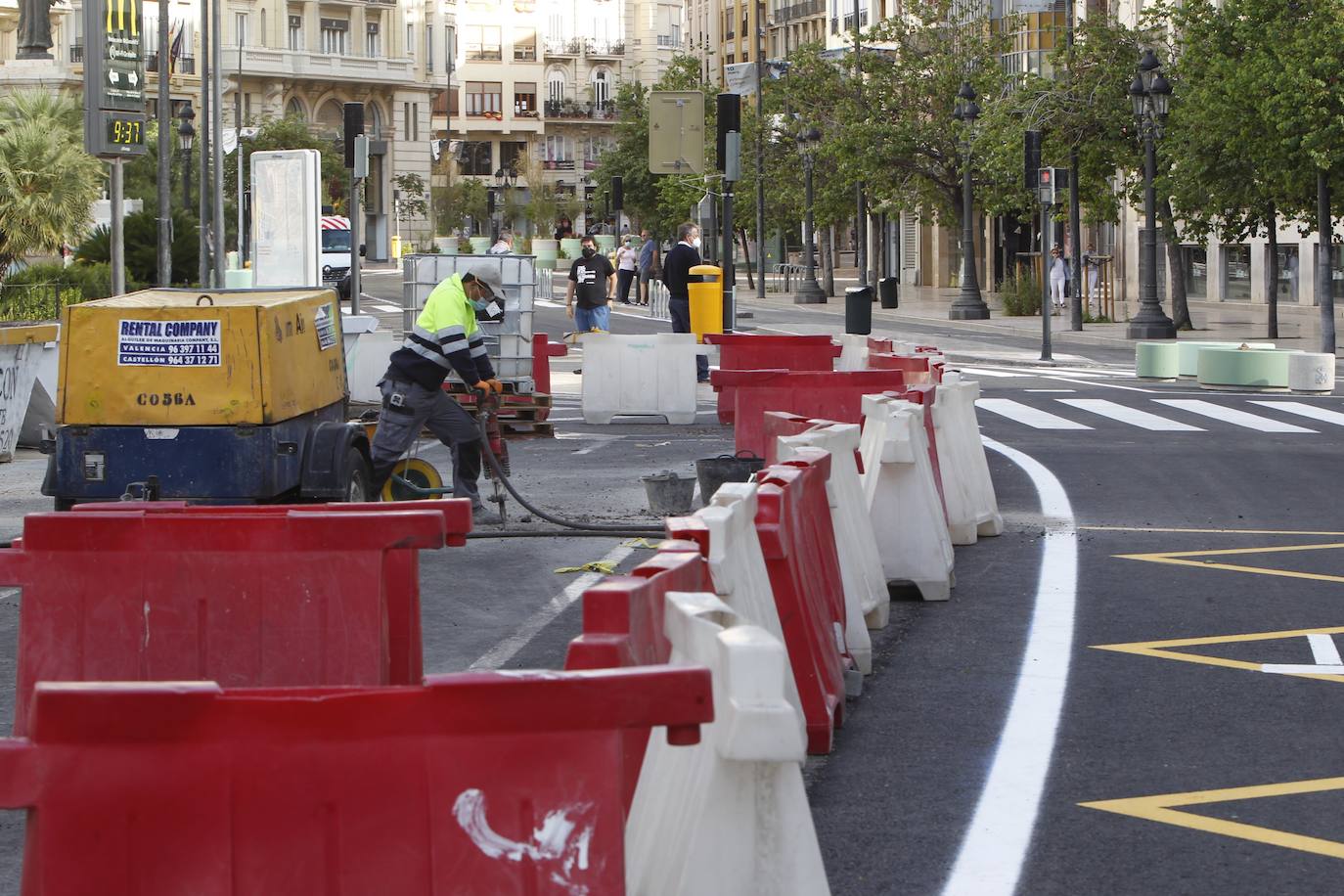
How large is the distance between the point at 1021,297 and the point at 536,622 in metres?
40.0

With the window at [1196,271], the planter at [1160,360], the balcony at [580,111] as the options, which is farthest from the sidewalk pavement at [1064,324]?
the balcony at [580,111]

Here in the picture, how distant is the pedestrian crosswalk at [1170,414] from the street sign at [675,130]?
177 inches

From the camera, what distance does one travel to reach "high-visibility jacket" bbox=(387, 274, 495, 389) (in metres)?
12.5

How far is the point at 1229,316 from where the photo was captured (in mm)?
46812

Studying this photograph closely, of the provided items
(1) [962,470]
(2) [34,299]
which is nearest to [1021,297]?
(2) [34,299]

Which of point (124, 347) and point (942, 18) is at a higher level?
point (942, 18)

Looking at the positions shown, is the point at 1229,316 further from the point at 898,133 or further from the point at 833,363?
the point at 833,363

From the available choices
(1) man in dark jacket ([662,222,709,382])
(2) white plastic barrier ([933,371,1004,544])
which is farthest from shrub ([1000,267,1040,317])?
(2) white plastic barrier ([933,371,1004,544])

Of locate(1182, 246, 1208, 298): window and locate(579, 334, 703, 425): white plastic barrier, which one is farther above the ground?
locate(1182, 246, 1208, 298): window

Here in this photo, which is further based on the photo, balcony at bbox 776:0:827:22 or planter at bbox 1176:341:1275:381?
balcony at bbox 776:0:827:22

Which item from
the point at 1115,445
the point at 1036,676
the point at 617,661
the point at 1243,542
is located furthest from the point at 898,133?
the point at 617,661

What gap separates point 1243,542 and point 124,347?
6240 mm

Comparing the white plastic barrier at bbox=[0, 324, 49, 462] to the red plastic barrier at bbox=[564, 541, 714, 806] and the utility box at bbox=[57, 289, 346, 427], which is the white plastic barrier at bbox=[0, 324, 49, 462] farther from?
the red plastic barrier at bbox=[564, 541, 714, 806]

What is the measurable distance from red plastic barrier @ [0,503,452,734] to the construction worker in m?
6.24
